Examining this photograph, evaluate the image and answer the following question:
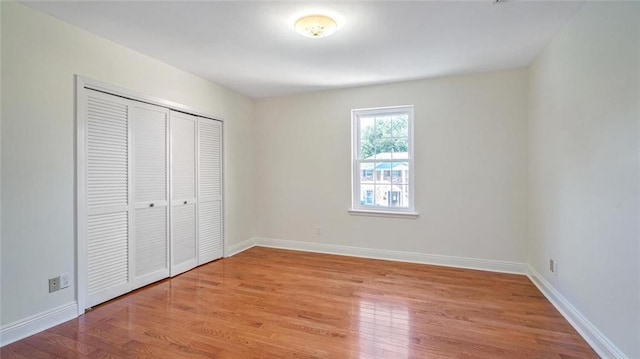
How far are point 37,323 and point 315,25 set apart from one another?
121 inches

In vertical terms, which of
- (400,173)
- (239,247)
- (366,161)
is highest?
(366,161)

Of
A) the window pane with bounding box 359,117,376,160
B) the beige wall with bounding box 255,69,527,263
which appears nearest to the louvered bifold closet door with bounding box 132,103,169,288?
the beige wall with bounding box 255,69,527,263

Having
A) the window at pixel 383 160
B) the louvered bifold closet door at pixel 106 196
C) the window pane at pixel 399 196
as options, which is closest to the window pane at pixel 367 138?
the window at pixel 383 160

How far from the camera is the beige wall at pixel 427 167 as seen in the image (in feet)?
11.6

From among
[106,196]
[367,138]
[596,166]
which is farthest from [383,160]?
[106,196]

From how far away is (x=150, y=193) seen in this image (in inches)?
124

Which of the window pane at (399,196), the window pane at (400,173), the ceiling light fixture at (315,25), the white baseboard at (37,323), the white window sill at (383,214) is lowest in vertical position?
the white baseboard at (37,323)

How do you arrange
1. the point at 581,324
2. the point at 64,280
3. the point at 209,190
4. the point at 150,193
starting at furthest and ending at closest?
1. the point at 209,190
2. the point at 150,193
3. the point at 64,280
4. the point at 581,324

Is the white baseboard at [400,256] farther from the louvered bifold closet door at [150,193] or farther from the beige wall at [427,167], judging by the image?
the louvered bifold closet door at [150,193]

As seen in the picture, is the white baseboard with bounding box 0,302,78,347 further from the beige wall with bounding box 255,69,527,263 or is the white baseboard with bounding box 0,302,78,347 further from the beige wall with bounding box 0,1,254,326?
the beige wall with bounding box 255,69,527,263

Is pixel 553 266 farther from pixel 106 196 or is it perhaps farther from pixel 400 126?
pixel 106 196

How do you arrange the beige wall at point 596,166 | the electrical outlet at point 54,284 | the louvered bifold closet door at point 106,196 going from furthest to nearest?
the louvered bifold closet door at point 106,196, the electrical outlet at point 54,284, the beige wall at point 596,166

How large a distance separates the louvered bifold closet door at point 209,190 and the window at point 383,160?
1.90 meters

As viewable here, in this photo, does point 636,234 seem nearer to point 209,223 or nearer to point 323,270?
point 323,270
